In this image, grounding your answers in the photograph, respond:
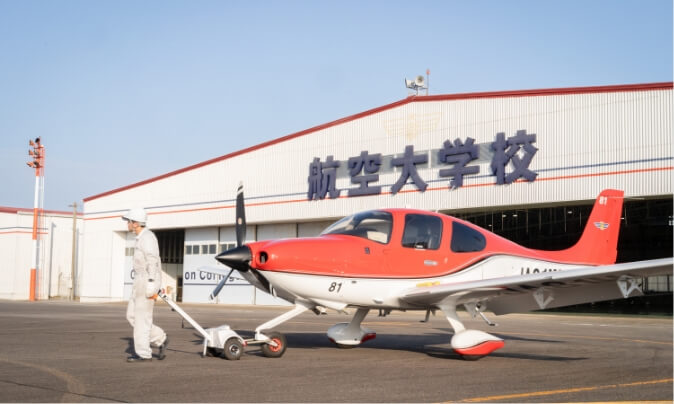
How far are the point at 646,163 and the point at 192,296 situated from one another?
29.1 m

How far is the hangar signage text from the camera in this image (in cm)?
2886

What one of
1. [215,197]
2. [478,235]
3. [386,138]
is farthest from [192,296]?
[478,235]

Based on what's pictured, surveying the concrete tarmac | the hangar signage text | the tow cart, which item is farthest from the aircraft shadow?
the hangar signage text

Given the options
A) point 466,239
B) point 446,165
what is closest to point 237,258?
point 466,239

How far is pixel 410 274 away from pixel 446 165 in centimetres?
2095

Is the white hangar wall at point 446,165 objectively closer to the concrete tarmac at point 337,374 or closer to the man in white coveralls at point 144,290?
the concrete tarmac at point 337,374

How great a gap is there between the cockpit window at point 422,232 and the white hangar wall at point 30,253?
53629mm

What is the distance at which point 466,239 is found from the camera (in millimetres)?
11656

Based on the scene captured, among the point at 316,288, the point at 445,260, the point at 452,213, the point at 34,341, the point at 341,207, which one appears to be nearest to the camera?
the point at 316,288

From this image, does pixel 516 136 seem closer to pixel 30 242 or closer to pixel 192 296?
pixel 192 296

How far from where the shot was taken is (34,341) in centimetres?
1345

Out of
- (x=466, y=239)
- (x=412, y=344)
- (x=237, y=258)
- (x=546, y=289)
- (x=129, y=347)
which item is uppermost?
(x=466, y=239)

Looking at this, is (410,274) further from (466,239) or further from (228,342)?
(228,342)

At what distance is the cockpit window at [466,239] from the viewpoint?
1152 cm
